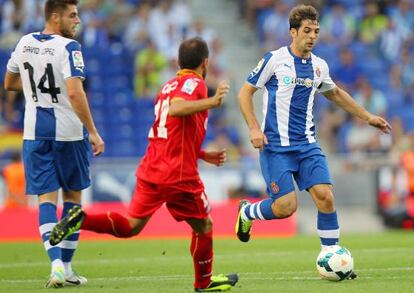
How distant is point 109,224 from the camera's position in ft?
28.4

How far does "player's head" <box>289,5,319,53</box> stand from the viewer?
10055 mm

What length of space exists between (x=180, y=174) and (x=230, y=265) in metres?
3.15

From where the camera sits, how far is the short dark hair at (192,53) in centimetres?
863

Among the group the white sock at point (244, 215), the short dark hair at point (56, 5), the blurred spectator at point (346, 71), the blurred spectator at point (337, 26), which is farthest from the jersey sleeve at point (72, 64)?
the blurred spectator at point (337, 26)

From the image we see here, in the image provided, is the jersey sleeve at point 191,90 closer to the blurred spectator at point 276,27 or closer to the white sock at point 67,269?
the white sock at point 67,269

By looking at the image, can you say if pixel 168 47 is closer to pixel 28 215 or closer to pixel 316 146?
pixel 28 215

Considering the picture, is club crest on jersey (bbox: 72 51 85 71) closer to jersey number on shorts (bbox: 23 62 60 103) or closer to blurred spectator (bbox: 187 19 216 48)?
jersey number on shorts (bbox: 23 62 60 103)

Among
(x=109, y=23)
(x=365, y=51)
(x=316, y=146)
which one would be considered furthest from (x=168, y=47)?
(x=316, y=146)

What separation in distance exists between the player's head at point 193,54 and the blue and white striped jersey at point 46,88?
3.89 ft

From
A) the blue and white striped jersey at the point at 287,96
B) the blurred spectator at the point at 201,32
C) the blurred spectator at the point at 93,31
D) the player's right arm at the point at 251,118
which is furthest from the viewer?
the blurred spectator at the point at 201,32

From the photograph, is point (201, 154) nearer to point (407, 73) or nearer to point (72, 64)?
point (72, 64)

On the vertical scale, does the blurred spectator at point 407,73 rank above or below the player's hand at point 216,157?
below

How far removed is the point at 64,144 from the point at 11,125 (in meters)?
10.3

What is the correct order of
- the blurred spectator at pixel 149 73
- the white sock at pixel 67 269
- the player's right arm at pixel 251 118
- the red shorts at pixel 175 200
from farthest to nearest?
the blurred spectator at pixel 149 73 → the white sock at pixel 67 269 → the player's right arm at pixel 251 118 → the red shorts at pixel 175 200
